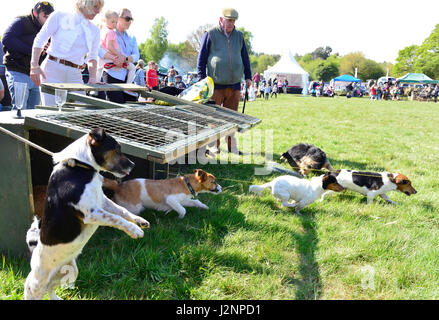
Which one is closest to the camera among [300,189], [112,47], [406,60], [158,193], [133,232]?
[133,232]

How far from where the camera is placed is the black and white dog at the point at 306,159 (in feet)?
17.7

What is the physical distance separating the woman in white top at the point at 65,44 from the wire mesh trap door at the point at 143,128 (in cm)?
142

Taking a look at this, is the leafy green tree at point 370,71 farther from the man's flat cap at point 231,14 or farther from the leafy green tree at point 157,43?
the man's flat cap at point 231,14

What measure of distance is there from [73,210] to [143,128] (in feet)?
3.44

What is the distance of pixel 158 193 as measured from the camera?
Answer: 3.61m

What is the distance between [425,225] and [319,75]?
6685 centimetres

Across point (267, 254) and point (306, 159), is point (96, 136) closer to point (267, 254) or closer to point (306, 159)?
point (267, 254)

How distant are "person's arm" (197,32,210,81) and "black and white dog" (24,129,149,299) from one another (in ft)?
14.3

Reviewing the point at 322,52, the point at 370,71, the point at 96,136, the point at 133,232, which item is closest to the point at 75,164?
the point at 96,136

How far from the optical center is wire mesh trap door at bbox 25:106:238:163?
2209mm

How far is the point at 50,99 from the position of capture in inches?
163

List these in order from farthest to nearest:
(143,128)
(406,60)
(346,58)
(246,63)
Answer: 1. (346,58)
2. (406,60)
3. (246,63)
4. (143,128)

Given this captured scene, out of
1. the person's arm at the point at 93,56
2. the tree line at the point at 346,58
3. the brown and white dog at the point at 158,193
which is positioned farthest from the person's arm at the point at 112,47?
the tree line at the point at 346,58
